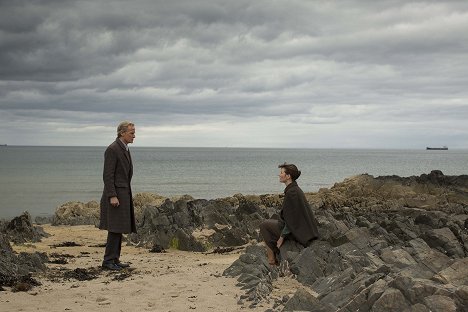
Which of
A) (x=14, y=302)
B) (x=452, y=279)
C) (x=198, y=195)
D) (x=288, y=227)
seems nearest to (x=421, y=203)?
(x=288, y=227)

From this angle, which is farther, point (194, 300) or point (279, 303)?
point (194, 300)

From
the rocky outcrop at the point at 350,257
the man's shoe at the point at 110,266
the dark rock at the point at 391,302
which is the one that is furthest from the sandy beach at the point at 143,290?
the dark rock at the point at 391,302

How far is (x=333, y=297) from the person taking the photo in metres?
7.30

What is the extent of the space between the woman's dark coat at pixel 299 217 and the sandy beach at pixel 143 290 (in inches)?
42.6

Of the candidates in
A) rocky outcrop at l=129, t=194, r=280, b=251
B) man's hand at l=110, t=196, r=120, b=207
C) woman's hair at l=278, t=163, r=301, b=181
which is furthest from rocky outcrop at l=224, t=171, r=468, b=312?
rocky outcrop at l=129, t=194, r=280, b=251

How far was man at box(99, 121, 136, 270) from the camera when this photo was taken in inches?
436

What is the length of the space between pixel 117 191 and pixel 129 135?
1059 mm

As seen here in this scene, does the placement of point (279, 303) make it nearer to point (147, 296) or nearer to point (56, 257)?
point (147, 296)

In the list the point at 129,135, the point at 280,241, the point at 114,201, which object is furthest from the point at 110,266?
the point at 280,241

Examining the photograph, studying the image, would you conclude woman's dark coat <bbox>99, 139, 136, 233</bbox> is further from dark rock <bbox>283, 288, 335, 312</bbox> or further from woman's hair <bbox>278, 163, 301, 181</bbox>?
dark rock <bbox>283, 288, 335, 312</bbox>

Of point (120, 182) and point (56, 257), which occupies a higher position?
point (120, 182)

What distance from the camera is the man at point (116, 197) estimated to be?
11078 millimetres

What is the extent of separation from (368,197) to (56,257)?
16.2 meters

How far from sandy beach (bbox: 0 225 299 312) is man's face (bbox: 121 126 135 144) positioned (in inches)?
94.2
